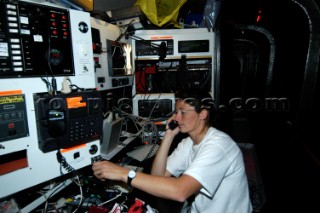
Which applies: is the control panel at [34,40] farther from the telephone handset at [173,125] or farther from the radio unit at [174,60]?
the radio unit at [174,60]

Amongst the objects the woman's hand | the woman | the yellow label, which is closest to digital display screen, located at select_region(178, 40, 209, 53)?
the woman

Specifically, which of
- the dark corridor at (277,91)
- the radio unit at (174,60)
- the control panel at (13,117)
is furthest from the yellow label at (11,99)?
the dark corridor at (277,91)

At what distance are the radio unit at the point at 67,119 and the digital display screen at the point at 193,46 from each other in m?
1.27

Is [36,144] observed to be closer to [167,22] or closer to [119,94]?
[119,94]

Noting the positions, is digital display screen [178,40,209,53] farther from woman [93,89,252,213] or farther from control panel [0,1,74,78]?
control panel [0,1,74,78]

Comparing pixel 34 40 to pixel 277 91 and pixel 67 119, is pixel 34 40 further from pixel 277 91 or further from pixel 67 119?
pixel 277 91

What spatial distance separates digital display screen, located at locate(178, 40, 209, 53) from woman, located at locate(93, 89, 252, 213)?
897 mm

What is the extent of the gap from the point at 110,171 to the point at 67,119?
306 millimetres

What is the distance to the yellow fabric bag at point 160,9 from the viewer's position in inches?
74.8

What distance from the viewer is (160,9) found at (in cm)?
198

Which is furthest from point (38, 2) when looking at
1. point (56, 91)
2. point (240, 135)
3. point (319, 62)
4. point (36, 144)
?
point (240, 135)

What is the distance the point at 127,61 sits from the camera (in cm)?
202

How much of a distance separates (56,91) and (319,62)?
84.5 inches

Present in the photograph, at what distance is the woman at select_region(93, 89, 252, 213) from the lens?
37.1 inches
